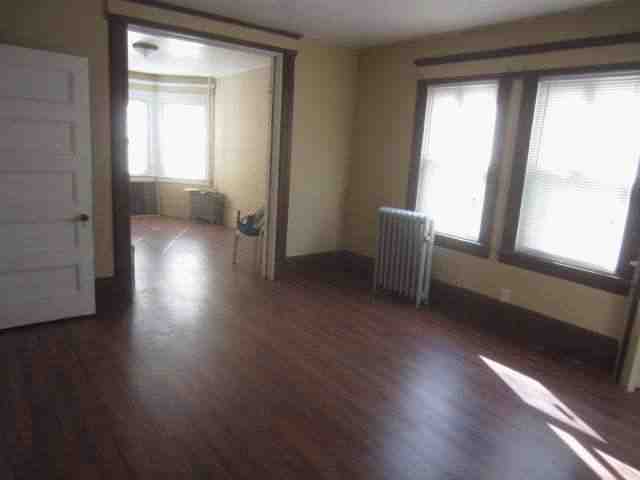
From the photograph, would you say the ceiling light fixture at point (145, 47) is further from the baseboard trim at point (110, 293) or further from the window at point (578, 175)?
the window at point (578, 175)

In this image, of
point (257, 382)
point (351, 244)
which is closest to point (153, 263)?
point (351, 244)

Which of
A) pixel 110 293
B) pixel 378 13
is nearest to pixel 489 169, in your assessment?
pixel 378 13

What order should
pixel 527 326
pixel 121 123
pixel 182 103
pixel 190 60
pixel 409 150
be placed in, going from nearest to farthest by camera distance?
pixel 121 123 < pixel 527 326 < pixel 409 150 < pixel 190 60 < pixel 182 103

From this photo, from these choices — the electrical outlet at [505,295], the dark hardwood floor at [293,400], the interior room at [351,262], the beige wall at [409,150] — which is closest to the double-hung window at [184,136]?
the interior room at [351,262]

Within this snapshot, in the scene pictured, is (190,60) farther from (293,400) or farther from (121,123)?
(293,400)

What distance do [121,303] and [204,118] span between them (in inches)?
197

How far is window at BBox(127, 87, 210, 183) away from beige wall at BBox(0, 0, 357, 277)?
12.0 ft

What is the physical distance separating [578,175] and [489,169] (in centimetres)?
76

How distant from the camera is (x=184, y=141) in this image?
8.38 metres

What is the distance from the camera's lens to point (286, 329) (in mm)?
3754

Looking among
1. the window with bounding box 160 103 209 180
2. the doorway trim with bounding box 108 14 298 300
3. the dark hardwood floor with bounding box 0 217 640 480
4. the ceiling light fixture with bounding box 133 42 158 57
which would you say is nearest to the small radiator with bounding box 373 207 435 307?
the dark hardwood floor with bounding box 0 217 640 480

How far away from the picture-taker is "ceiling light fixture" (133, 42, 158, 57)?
536 cm

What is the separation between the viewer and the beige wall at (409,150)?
11.2 feet

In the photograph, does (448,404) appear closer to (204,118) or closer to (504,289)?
(504,289)
